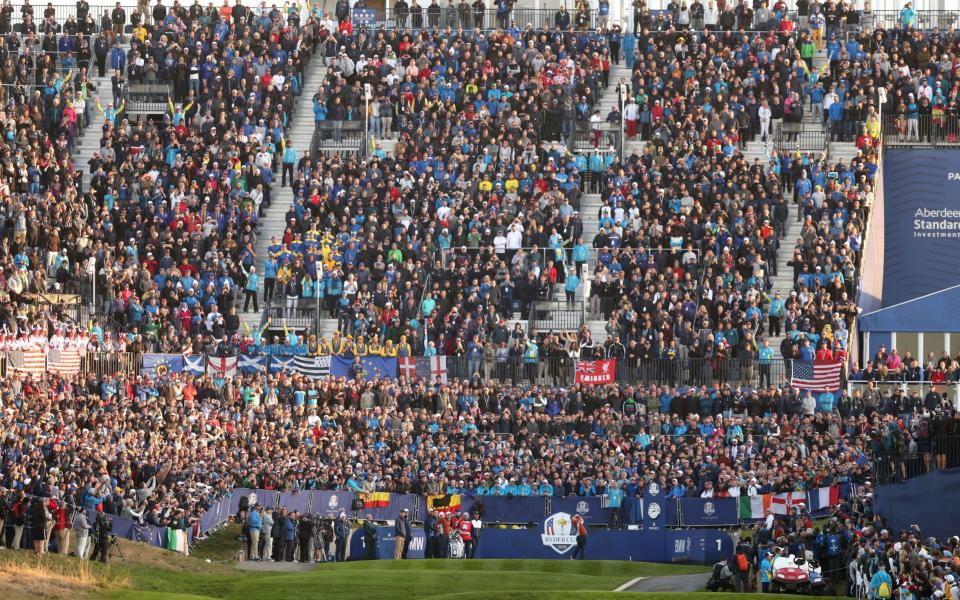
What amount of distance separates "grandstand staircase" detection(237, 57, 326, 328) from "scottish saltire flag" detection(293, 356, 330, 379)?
3440 mm

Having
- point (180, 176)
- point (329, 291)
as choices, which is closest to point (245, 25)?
point (180, 176)

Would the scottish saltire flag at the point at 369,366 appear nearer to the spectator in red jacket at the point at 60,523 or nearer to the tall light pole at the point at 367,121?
the tall light pole at the point at 367,121

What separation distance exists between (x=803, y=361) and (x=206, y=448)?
56.5ft

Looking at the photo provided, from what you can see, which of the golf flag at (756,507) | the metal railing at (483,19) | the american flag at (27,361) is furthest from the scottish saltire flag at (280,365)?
the metal railing at (483,19)

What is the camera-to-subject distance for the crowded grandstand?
1959 inches

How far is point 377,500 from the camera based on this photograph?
50938mm

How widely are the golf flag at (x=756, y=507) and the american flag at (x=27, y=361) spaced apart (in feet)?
62.1

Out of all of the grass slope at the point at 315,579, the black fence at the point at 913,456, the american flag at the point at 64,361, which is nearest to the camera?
the grass slope at the point at 315,579

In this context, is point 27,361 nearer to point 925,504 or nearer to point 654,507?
point 654,507

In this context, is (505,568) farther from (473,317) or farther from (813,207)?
(813,207)

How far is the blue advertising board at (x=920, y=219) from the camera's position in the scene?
2557 inches

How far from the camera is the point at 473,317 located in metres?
59.4

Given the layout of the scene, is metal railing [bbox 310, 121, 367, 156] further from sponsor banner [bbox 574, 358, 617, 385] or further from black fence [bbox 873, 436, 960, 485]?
black fence [bbox 873, 436, 960, 485]

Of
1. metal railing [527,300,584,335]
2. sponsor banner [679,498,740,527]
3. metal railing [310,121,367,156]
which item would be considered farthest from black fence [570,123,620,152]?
sponsor banner [679,498,740,527]
